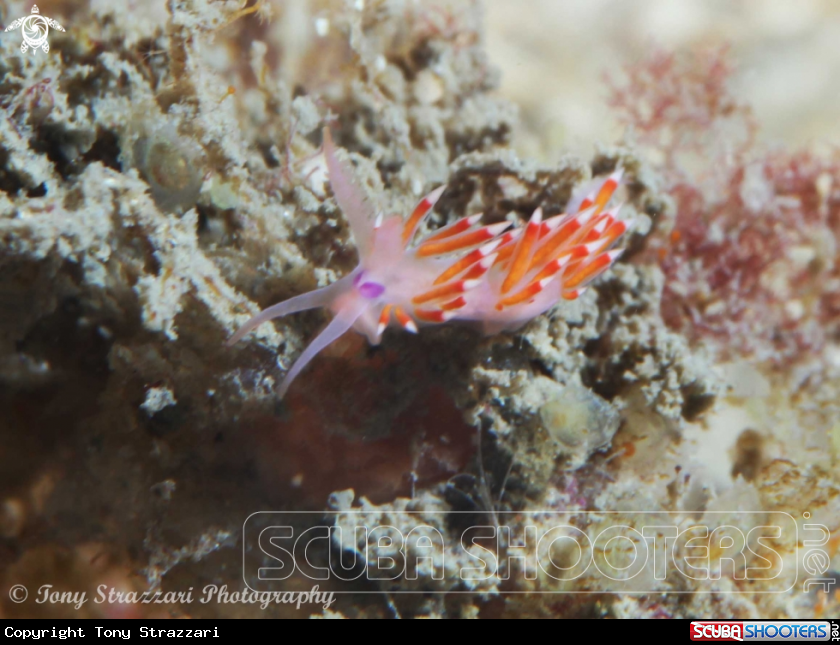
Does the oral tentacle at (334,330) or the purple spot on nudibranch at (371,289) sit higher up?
the purple spot on nudibranch at (371,289)

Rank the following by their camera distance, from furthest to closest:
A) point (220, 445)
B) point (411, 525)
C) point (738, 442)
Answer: point (738, 442) < point (220, 445) < point (411, 525)

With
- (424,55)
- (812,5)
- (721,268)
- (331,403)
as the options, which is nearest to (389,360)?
(331,403)

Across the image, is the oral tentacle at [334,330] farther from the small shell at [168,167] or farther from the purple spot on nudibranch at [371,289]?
the small shell at [168,167]

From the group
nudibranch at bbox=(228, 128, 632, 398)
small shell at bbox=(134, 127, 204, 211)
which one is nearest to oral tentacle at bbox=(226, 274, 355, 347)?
nudibranch at bbox=(228, 128, 632, 398)

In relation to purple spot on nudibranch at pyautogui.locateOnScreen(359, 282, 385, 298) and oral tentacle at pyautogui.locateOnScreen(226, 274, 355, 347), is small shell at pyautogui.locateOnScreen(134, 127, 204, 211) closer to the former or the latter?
oral tentacle at pyautogui.locateOnScreen(226, 274, 355, 347)

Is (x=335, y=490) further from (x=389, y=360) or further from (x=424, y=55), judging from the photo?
(x=424, y=55)

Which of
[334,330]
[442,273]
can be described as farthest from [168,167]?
[442,273]

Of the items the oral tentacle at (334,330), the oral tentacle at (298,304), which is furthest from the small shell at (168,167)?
the oral tentacle at (334,330)
